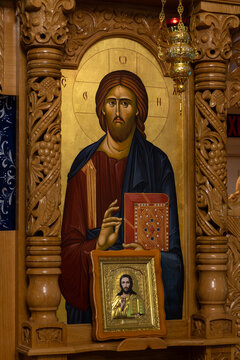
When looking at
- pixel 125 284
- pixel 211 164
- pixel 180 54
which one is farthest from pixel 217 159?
pixel 180 54

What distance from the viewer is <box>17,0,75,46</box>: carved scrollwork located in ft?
17.3

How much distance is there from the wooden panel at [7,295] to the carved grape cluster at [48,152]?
0.52m

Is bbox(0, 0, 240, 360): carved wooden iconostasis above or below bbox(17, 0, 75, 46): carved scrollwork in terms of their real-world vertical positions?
below

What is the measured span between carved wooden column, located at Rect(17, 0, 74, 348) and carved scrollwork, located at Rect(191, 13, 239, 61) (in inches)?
37.4

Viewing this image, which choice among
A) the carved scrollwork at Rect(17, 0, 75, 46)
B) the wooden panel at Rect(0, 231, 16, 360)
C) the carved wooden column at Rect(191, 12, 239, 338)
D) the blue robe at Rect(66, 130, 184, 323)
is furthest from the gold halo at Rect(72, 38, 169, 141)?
the wooden panel at Rect(0, 231, 16, 360)

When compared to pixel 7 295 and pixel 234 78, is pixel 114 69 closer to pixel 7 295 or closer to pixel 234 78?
pixel 234 78

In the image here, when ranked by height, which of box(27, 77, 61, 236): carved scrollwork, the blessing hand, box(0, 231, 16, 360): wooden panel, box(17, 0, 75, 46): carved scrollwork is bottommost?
box(0, 231, 16, 360): wooden panel

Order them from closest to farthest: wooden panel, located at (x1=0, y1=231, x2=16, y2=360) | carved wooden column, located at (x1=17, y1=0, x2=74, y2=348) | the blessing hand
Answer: carved wooden column, located at (x1=17, y1=0, x2=74, y2=348)
wooden panel, located at (x1=0, y1=231, x2=16, y2=360)
the blessing hand

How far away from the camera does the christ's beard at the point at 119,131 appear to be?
5.68 m

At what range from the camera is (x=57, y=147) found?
5.32 meters

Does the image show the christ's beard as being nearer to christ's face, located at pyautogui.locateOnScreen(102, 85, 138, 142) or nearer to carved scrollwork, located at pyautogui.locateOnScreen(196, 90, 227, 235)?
christ's face, located at pyautogui.locateOnScreen(102, 85, 138, 142)

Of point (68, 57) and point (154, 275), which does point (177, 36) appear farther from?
point (154, 275)

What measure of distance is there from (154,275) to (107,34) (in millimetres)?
1681

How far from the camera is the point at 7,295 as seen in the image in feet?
17.6
